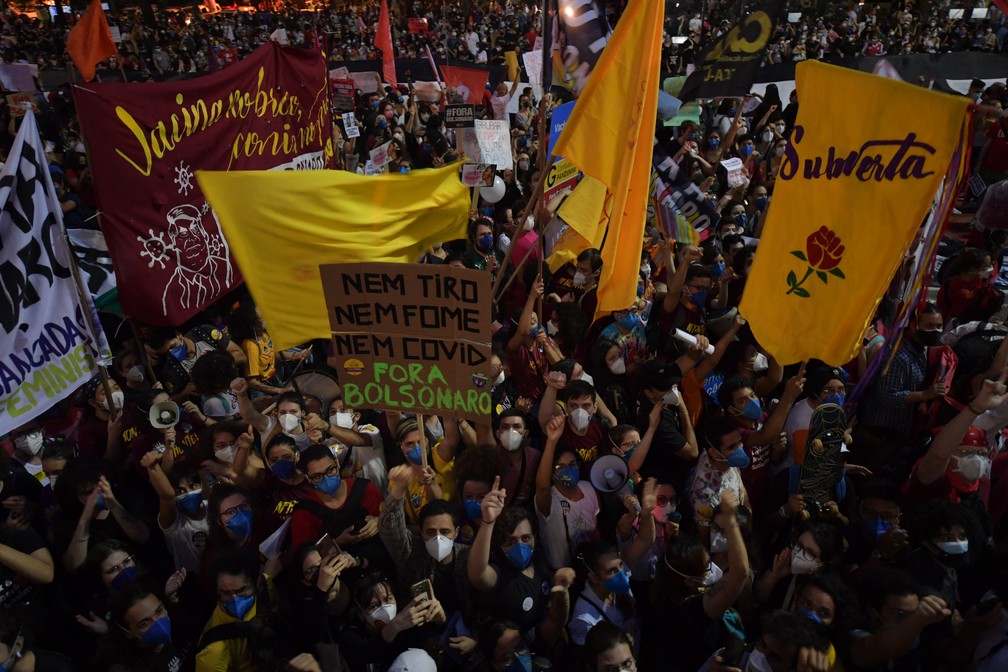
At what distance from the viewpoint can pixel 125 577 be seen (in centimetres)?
351

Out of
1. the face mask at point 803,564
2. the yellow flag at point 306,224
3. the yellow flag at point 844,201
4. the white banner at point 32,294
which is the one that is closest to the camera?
the yellow flag at point 844,201

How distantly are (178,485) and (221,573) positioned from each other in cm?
89

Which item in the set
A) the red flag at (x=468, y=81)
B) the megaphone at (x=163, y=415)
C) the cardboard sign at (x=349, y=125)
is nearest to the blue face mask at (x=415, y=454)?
the megaphone at (x=163, y=415)

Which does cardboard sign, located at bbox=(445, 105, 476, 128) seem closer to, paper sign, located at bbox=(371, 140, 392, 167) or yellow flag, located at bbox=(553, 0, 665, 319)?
paper sign, located at bbox=(371, 140, 392, 167)

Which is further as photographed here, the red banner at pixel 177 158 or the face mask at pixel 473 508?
the red banner at pixel 177 158

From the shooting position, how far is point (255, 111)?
220 inches

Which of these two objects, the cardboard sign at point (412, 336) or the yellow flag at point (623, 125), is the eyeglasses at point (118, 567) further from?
the yellow flag at point (623, 125)

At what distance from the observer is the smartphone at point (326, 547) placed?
131 inches

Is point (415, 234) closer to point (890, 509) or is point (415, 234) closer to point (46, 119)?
point (890, 509)

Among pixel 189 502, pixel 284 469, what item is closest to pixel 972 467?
pixel 284 469

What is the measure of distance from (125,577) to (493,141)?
230 inches

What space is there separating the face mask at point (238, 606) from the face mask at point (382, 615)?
1.92ft

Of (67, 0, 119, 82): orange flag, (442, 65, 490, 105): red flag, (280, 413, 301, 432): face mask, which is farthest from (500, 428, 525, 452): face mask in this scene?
(442, 65, 490, 105): red flag

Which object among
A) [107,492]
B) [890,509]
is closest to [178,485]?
Answer: [107,492]
